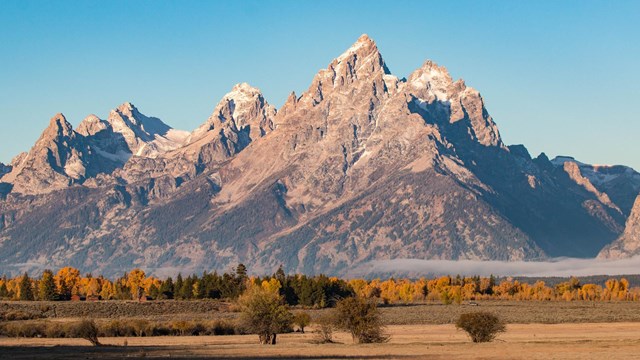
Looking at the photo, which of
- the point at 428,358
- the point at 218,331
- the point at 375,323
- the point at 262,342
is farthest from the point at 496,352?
the point at 218,331

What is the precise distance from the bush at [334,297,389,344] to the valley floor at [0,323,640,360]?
209 centimetres

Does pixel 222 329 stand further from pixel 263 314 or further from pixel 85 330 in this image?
pixel 85 330

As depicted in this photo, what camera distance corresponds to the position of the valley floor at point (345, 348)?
11131cm

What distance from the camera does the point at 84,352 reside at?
116938 millimetres

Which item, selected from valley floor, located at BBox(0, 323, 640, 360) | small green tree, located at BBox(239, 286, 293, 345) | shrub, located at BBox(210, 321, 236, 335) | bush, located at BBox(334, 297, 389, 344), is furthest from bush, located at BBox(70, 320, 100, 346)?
bush, located at BBox(334, 297, 389, 344)

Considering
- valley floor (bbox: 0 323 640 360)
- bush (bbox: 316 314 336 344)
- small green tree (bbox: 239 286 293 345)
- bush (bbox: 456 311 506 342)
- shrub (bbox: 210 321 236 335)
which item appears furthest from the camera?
shrub (bbox: 210 321 236 335)

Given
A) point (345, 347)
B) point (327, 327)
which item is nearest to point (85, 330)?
point (327, 327)

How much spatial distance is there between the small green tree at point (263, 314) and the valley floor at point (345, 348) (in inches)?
79.3

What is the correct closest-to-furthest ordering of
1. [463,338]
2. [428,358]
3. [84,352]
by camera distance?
[428,358]
[84,352]
[463,338]

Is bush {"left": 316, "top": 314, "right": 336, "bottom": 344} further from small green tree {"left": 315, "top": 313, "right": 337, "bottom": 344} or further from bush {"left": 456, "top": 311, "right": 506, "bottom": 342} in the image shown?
bush {"left": 456, "top": 311, "right": 506, "bottom": 342}

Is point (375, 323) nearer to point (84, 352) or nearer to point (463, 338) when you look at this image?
point (463, 338)

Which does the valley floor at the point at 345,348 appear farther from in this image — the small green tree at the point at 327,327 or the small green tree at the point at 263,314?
the small green tree at the point at 263,314

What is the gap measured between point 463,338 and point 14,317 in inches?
3163

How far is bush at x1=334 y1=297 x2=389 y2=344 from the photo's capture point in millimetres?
138750
